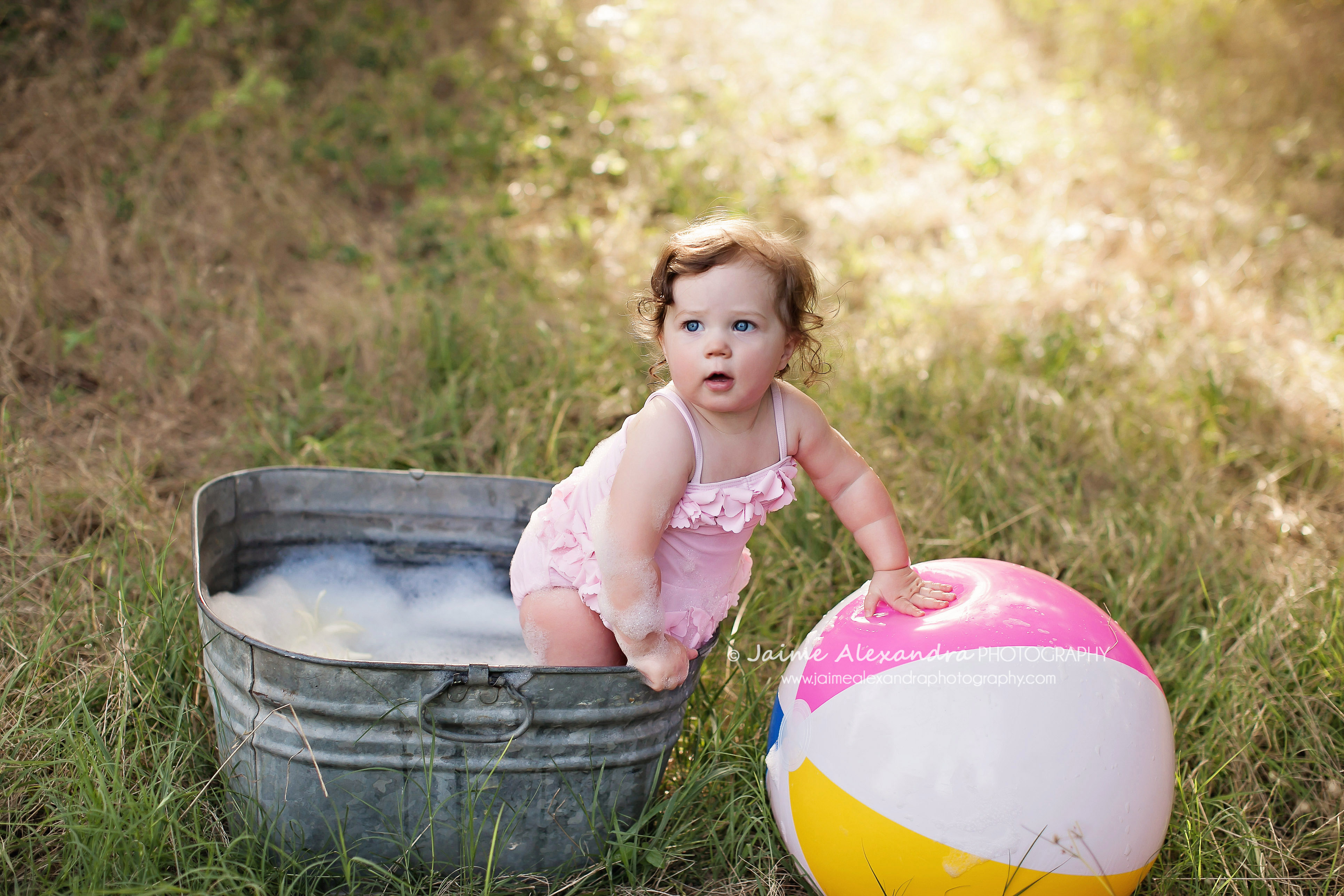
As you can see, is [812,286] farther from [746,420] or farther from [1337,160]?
[1337,160]

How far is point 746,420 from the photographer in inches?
70.6

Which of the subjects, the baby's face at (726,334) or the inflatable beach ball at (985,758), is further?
the baby's face at (726,334)

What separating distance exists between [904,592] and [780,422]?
1.26 ft

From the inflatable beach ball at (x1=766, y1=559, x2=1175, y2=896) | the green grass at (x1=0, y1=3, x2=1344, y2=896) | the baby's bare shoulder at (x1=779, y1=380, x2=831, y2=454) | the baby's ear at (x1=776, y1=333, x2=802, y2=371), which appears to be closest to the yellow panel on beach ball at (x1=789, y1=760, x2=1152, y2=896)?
the inflatable beach ball at (x1=766, y1=559, x2=1175, y2=896)

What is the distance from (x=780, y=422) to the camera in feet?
6.01

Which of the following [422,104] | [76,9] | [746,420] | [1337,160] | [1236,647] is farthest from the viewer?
[1337,160]

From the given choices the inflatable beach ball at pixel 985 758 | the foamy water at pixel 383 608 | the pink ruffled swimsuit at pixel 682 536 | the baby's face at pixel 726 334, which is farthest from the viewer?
the foamy water at pixel 383 608

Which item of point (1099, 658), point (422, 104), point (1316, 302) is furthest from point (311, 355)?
point (1316, 302)

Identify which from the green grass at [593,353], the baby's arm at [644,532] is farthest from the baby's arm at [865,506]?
the green grass at [593,353]

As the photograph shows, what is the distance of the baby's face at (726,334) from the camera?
65.8 inches

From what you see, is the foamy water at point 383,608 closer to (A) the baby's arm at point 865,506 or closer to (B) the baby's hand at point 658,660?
(B) the baby's hand at point 658,660

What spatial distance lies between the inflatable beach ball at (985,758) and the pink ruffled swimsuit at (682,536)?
0.29 meters

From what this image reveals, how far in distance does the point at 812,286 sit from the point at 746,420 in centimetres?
26

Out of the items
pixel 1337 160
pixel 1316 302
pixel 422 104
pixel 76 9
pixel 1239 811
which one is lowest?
pixel 1239 811
